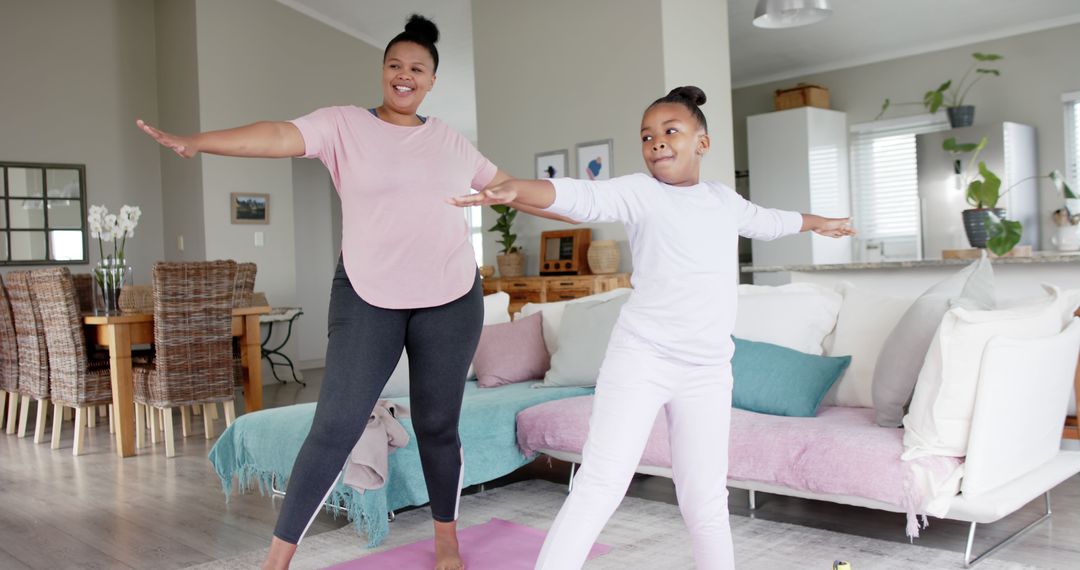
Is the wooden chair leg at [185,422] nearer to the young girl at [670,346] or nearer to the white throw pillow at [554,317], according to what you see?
the white throw pillow at [554,317]

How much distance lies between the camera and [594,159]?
6.69 meters

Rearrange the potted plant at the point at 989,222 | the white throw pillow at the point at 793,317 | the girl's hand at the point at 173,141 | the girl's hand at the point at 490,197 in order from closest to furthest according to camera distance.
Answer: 1. the girl's hand at the point at 490,197
2. the girl's hand at the point at 173,141
3. the white throw pillow at the point at 793,317
4. the potted plant at the point at 989,222

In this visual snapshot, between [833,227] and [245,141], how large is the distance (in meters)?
1.35

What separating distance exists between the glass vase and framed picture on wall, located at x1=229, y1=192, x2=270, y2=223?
2563mm

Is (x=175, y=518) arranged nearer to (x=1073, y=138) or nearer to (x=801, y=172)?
(x=801, y=172)

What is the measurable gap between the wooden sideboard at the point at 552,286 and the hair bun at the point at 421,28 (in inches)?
164

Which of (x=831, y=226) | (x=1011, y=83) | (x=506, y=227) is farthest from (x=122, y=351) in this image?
(x=1011, y=83)

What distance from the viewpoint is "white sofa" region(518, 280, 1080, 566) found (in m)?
2.51

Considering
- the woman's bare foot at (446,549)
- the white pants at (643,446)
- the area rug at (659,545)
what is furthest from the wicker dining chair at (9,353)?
the white pants at (643,446)

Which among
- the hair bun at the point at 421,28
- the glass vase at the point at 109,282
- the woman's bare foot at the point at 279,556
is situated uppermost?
the hair bun at the point at 421,28

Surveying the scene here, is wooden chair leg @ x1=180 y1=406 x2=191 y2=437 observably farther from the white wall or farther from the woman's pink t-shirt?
the woman's pink t-shirt

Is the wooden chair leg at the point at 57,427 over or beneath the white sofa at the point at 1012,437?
beneath

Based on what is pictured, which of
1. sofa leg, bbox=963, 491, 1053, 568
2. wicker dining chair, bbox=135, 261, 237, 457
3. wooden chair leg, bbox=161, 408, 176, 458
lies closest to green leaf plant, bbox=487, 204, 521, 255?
wicker dining chair, bbox=135, 261, 237, 457

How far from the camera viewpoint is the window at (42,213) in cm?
745
